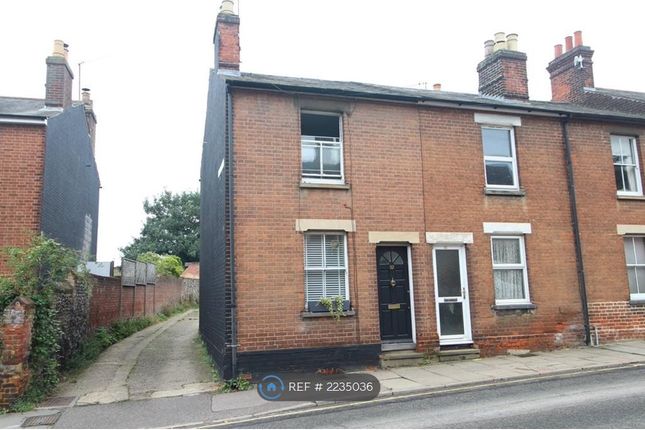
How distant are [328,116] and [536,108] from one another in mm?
5495

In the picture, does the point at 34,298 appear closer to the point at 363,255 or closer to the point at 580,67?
the point at 363,255

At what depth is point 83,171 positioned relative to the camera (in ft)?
58.7

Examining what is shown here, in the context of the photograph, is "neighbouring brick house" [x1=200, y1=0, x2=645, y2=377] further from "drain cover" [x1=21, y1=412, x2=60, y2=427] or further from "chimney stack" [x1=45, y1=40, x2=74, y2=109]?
"chimney stack" [x1=45, y1=40, x2=74, y2=109]

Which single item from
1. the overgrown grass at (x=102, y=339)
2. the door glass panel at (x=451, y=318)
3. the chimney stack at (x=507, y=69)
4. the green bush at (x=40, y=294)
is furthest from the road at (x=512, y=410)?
the chimney stack at (x=507, y=69)

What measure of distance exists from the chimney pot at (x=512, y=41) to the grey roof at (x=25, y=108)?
1297 cm

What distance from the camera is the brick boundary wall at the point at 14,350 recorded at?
819 centimetres

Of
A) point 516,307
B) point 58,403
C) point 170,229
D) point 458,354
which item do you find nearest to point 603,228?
point 516,307

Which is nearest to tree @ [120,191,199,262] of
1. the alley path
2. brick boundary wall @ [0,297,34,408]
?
the alley path

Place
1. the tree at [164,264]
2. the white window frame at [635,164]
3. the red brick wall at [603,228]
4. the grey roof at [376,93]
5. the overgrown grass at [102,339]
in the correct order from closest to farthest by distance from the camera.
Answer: the grey roof at [376,93]
the overgrown grass at [102,339]
the red brick wall at [603,228]
the white window frame at [635,164]
the tree at [164,264]

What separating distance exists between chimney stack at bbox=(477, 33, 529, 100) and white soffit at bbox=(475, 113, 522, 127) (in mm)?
2078

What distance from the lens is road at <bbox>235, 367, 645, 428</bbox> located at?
6.60 metres

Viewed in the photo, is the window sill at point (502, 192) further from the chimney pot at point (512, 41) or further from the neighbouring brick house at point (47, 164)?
the neighbouring brick house at point (47, 164)

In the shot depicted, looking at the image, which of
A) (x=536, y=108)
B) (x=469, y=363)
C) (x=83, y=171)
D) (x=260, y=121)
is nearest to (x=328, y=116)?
(x=260, y=121)

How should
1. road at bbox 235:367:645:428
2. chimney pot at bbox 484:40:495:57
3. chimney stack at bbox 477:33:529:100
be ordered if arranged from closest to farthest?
road at bbox 235:367:645:428
chimney stack at bbox 477:33:529:100
chimney pot at bbox 484:40:495:57
